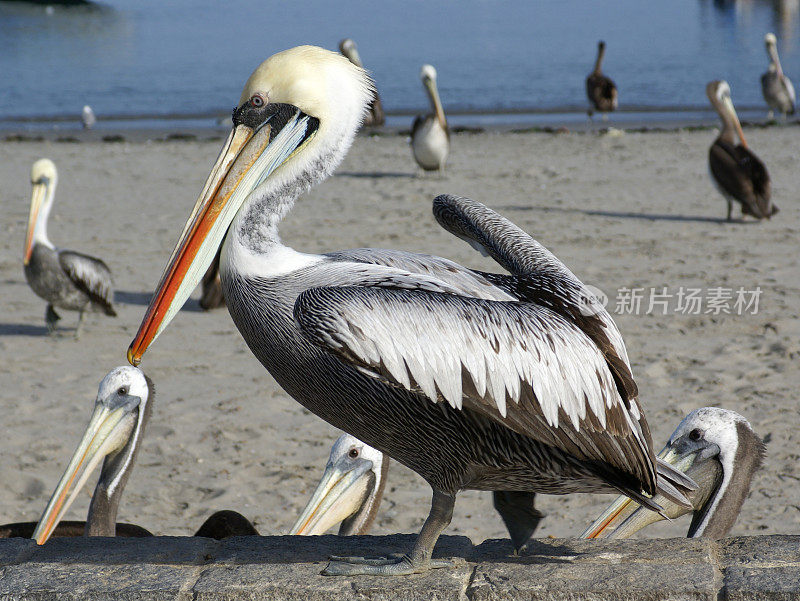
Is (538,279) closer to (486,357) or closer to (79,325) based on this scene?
(486,357)

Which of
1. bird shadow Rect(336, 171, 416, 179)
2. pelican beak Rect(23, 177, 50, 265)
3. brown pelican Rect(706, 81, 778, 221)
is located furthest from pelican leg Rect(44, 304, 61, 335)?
brown pelican Rect(706, 81, 778, 221)

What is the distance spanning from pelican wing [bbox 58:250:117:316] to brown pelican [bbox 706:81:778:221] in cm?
Result: 592

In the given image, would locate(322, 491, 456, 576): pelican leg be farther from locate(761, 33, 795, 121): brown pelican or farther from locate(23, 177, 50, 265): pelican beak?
locate(761, 33, 795, 121): brown pelican

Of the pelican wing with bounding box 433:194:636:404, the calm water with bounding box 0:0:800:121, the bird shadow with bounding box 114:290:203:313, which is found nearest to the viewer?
the pelican wing with bounding box 433:194:636:404

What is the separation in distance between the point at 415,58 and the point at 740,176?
3539 centimetres

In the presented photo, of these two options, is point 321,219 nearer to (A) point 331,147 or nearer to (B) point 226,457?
(B) point 226,457

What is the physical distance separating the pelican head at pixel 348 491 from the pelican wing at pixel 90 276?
3600 millimetres

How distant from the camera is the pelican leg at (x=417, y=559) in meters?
2.38

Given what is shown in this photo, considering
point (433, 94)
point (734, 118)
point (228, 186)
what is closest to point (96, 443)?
point (228, 186)

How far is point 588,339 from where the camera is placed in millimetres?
2266

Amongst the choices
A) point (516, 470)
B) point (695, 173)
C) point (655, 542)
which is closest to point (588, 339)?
→ point (516, 470)

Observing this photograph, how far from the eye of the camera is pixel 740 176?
9.35 meters

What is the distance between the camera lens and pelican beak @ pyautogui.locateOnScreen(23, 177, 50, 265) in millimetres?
6827

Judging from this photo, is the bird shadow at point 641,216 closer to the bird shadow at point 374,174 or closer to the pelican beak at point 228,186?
the bird shadow at point 374,174
